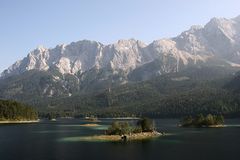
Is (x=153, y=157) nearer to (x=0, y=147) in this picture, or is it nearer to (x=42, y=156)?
(x=42, y=156)

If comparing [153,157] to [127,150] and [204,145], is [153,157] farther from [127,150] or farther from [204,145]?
[204,145]

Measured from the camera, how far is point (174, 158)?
118 meters

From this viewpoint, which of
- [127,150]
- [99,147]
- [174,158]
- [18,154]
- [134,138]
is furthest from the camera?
[134,138]

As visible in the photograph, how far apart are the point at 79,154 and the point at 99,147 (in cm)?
2153

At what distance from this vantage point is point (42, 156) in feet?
412

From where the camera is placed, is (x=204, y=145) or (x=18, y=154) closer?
(x=18, y=154)

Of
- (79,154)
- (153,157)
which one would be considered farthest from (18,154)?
(153,157)

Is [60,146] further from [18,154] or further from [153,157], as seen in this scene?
[153,157]

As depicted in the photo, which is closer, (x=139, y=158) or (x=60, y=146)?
(x=139, y=158)

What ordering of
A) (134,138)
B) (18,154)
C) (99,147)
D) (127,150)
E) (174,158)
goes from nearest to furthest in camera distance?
(174,158)
(18,154)
(127,150)
(99,147)
(134,138)

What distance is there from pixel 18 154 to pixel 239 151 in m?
80.2

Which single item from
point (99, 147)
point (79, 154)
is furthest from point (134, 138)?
point (79, 154)

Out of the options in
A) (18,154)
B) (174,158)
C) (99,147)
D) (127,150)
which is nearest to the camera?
(174,158)

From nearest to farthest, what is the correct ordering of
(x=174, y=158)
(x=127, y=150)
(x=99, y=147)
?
(x=174, y=158) < (x=127, y=150) < (x=99, y=147)
